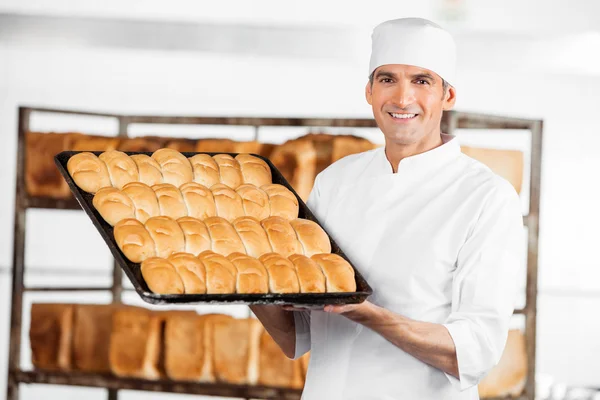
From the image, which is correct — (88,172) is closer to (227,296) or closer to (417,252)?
(227,296)

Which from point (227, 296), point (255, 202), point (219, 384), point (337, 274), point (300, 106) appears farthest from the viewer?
point (300, 106)

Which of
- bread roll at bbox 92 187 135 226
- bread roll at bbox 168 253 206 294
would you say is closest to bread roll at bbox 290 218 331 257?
bread roll at bbox 168 253 206 294

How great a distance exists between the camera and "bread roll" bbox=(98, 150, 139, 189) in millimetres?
1722

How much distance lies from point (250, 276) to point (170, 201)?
286 millimetres

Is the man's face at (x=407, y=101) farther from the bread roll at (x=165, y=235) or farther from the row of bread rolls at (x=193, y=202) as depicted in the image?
Result: the bread roll at (x=165, y=235)

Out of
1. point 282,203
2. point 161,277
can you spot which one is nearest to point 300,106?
point 282,203

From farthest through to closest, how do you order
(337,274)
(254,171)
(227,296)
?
(254,171), (337,274), (227,296)

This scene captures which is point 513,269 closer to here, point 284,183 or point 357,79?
point 284,183

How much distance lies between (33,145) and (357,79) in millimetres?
2299

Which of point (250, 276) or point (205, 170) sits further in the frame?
point (205, 170)

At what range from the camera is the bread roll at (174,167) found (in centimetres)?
179

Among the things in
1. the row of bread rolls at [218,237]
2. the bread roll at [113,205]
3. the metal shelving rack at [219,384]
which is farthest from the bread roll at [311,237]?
the metal shelving rack at [219,384]

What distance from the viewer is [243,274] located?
1.51 metres

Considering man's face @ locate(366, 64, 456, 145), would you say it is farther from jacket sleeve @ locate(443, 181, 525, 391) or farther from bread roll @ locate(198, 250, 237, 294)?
bread roll @ locate(198, 250, 237, 294)
